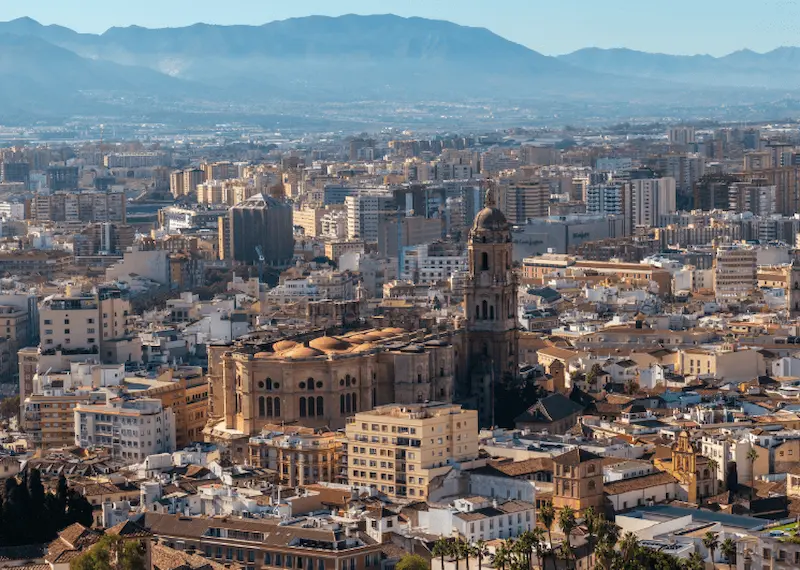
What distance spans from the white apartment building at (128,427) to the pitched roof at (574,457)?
487 inches

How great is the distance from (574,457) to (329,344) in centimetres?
1425

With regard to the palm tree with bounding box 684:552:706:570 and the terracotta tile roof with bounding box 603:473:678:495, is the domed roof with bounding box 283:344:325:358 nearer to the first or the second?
the terracotta tile roof with bounding box 603:473:678:495

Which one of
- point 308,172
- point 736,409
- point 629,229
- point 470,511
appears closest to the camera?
point 470,511

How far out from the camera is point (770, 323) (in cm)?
7212

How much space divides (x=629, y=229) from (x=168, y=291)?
36724 millimetres

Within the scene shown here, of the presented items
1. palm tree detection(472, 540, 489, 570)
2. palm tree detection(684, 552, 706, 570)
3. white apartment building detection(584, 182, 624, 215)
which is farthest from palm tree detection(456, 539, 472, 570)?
white apartment building detection(584, 182, 624, 215)

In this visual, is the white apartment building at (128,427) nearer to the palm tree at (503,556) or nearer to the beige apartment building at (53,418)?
the beige apartment building at (53,418)

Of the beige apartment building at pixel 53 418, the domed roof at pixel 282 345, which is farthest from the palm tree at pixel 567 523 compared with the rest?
the beige apartment building at pixel 53 418

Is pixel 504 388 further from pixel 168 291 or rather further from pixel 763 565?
pixel 168 291

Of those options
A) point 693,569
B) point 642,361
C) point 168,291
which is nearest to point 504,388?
point 642,361

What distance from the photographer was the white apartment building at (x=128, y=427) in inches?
2096

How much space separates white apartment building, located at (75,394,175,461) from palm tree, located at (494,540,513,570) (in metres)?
16.1

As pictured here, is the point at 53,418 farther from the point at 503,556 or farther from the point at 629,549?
the point at 629,549

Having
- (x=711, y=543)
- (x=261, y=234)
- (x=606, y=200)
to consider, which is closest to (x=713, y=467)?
(x=711, y=543)
